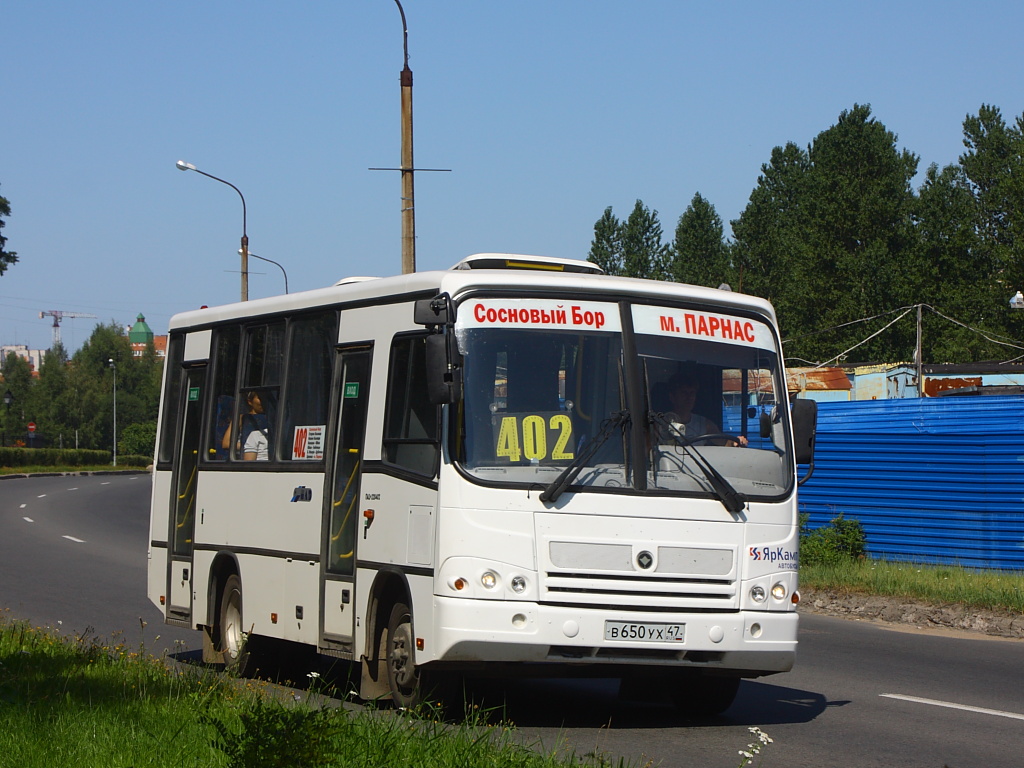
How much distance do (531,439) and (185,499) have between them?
528 cm

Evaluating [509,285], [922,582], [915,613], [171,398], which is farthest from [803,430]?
[922,582]

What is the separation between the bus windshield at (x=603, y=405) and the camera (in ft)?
28.5

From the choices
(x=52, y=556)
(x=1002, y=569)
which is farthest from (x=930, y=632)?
(x=52, y=556)

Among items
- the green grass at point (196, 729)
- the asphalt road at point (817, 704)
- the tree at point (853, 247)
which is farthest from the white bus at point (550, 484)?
the tree at point (853, 247)

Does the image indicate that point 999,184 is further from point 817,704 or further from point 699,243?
point 817,704

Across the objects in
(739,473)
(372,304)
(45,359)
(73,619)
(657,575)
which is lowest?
(73,619)

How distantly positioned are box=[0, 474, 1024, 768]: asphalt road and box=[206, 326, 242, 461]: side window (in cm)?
158

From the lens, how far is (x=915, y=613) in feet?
55.0

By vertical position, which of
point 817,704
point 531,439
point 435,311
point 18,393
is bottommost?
point 817,704

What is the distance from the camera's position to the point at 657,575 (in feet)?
28.3

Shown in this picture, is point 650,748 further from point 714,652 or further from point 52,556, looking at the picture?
point 52,556

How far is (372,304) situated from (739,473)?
2.78 metres

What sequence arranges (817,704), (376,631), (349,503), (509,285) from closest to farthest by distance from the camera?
(509,285) < (376,631) < (349,503) < (817,704)

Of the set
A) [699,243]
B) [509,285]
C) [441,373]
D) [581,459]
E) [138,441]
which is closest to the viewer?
[441,373]
